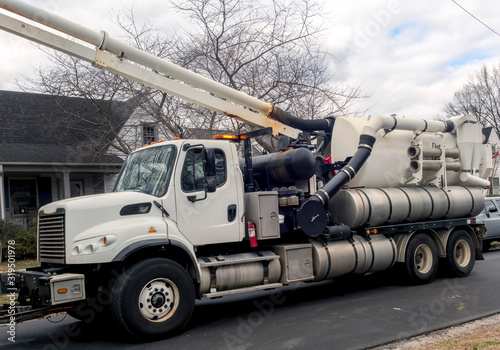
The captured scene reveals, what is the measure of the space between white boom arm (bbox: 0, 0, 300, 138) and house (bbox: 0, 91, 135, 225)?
29.4 ft

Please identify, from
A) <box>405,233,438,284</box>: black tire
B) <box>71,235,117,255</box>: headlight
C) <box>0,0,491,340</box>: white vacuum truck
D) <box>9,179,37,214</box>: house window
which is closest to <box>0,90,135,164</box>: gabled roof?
<box>9,179,37,214</box>: house window

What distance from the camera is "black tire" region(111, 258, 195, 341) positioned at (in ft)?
21.2

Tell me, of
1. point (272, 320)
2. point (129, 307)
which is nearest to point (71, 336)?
point (129, 307)

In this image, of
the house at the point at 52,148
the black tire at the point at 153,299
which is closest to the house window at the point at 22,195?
the house at the point at 52,148

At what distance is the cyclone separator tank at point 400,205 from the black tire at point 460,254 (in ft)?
1.57

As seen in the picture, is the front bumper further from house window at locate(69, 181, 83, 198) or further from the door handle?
house window at locate(69, 181, 83, 198)

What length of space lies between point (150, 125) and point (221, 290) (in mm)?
10347

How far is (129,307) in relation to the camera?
255 inches

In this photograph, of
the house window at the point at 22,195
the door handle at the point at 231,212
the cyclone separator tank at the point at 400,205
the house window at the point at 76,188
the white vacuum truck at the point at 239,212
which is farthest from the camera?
the house window at the point at 76,188

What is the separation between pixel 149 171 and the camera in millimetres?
7695

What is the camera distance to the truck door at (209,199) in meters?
7.43

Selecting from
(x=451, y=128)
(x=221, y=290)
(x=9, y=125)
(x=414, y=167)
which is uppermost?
(x=9, y=125)

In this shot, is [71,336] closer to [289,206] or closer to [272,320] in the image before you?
[272,320]

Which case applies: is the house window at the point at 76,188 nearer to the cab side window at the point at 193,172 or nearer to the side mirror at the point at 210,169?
the cab side window at the point at 193,172
